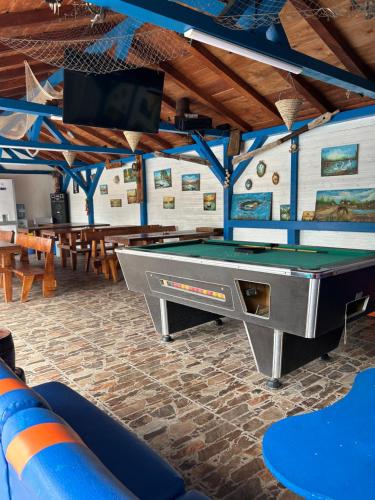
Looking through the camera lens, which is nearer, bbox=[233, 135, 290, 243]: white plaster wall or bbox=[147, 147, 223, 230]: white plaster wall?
bbox=[233, 135, 290, 243]: white plaster wall

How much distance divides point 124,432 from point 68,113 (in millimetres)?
3681

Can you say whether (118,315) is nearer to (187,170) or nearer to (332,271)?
(332,271)

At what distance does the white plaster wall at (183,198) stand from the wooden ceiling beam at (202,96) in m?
0.93

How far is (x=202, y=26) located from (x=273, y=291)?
1.79 metres

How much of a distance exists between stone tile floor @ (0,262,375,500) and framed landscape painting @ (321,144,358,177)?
7.32 feet

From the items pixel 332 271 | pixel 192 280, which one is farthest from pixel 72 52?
pixel 332 271

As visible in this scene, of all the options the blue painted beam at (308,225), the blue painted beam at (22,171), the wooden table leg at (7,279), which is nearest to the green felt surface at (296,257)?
the blue painted beam at (308,225)

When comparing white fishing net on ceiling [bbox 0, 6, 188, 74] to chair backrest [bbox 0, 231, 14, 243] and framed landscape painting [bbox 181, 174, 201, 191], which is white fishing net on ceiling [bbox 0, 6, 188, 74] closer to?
framed landscape painting [bbox 181, 174, 201, 191]

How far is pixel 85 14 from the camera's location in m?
3.74

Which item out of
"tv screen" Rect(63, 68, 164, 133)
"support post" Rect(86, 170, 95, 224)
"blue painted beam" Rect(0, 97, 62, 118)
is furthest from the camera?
"support post" Rect(86, 170, 95, 224)

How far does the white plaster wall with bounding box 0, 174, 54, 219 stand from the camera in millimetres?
12344

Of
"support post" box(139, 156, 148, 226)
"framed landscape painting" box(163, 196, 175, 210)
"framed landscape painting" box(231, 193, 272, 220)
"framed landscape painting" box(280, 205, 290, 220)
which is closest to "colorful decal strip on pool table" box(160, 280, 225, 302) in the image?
"framed landscape painting" box(280, 205, 290, 220)

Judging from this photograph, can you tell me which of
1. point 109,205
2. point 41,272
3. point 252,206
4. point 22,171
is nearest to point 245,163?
point 252,206

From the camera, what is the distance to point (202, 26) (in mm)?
2324
